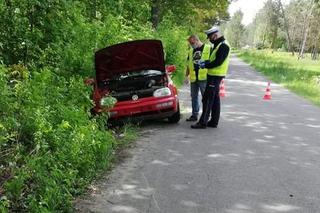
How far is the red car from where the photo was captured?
9.77 m

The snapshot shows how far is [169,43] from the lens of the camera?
19.0m

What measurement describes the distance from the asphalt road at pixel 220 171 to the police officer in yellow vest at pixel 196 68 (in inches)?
23.0

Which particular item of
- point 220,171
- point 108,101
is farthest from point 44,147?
point 108,101

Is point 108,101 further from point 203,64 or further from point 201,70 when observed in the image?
point 201,70

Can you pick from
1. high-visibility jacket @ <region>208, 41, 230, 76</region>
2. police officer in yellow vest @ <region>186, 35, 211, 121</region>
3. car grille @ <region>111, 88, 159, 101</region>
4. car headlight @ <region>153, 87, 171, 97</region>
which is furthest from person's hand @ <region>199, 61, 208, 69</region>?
car grille @ <region>111, 88, 159, 101</region>

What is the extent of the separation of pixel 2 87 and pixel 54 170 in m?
1.44

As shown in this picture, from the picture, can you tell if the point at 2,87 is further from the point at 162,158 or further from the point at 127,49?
the point at 127,49

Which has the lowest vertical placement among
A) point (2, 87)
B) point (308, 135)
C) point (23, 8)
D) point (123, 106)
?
point (308, 135)

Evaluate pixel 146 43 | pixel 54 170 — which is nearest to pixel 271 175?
pixel 54 170

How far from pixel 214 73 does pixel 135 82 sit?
1.70m

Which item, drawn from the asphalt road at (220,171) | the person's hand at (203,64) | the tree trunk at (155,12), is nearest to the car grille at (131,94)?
the asphalt road at (220,171)

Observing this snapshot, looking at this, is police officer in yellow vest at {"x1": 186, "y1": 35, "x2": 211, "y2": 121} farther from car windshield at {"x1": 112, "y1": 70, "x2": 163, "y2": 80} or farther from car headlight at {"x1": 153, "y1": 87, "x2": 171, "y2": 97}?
car headlight at {"x1": 153, "y1": 87, "x2": 171, "y2": 97}

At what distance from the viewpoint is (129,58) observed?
10594 mm

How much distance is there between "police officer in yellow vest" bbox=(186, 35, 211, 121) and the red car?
19.6 inches
